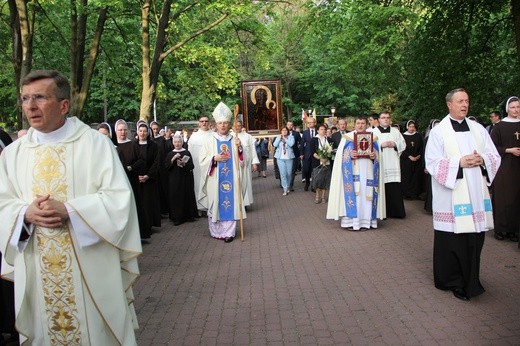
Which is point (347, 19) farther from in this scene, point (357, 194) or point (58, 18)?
point (58, 18)

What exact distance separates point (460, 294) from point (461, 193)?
1.10m

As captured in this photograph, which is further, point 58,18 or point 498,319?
point 58,18

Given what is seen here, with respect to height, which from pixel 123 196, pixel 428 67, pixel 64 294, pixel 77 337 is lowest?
pixel 77 337

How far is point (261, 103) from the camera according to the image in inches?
601

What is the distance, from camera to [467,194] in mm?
5863

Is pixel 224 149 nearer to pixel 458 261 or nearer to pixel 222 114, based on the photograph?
pixel 222 114

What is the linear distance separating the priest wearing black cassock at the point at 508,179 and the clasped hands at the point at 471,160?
3.17m

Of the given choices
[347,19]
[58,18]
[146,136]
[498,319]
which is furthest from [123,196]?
[58,18]

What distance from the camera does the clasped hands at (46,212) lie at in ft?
10.6

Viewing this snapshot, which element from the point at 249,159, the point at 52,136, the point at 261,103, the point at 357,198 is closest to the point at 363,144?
the point at 357,198

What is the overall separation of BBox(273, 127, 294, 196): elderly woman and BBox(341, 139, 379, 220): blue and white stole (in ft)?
21.3

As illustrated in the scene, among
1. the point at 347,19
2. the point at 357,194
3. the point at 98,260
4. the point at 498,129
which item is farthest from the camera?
the point at 347,19

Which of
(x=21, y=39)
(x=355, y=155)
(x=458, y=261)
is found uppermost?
(x=21, y=39)

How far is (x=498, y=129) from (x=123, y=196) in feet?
23.3
